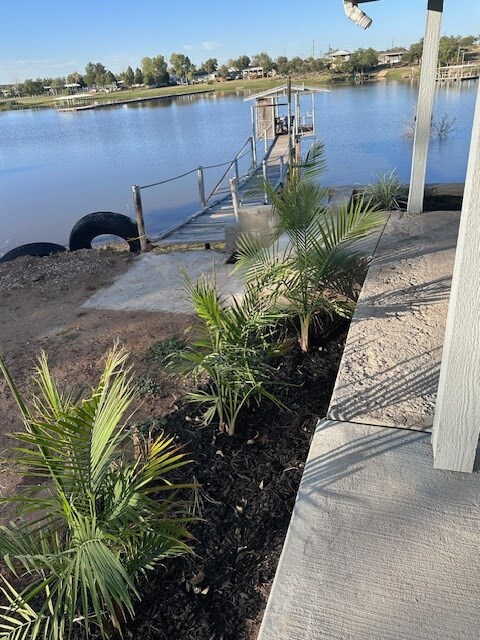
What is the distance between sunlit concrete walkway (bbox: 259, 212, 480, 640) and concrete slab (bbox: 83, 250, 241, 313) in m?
2.30

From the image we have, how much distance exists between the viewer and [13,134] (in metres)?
41.5

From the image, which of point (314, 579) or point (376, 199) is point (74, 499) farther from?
point (376, 199)

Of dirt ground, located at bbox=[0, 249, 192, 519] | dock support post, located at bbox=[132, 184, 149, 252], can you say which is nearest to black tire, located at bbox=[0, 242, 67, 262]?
dirt ground, located at bbox=[0, 249, 192, 519]

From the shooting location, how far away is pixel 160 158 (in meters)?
24.6

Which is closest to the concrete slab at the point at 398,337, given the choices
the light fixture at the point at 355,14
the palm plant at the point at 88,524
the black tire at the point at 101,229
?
the palm plant at the point at 88,524

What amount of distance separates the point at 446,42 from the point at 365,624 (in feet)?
163

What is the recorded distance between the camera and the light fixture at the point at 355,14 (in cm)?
350

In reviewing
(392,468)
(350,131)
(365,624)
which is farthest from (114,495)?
(350,131)

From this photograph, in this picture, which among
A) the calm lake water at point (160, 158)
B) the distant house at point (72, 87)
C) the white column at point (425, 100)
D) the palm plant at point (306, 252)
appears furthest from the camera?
the distant house at point (72, 87)

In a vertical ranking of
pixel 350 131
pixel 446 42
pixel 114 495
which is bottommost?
pixel 350 131

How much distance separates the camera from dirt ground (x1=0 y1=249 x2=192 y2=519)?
349 centimetres

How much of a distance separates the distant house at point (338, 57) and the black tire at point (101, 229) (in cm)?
6167

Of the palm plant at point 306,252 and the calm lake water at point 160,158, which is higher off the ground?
the palm plant at point 306,252

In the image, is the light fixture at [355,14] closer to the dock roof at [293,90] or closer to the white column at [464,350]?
the white column at [464,350]
